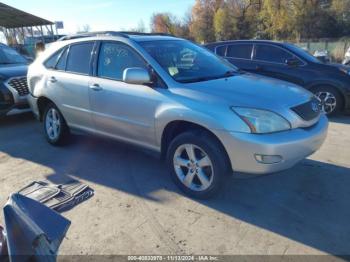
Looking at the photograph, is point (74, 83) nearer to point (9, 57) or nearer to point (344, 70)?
point (9, 57)

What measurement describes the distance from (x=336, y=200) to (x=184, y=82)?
6.72 feet

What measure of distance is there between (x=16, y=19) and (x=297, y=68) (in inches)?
989

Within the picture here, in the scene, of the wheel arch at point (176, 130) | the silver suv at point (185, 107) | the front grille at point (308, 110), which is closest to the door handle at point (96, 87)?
the silver suv at point (185, 107)

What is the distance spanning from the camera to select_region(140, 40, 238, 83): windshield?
386 cm

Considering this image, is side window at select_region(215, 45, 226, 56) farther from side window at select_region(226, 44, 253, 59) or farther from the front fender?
the front fender

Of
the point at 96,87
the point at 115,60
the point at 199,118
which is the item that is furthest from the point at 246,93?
the point at 96,87

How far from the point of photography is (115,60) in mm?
4223

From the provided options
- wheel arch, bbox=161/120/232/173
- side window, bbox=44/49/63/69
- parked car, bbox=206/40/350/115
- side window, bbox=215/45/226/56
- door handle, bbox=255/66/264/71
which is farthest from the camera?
side window, bbox=215/45/226/56

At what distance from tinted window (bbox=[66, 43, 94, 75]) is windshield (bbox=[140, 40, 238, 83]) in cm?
96

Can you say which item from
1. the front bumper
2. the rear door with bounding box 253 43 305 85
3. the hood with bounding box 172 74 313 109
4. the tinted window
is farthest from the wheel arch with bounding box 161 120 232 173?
the rear door with bounding box 253 43 305 85

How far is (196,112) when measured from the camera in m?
3.33

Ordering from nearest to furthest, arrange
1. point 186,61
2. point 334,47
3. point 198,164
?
point 198,164 < point 186,61 < point 334,47

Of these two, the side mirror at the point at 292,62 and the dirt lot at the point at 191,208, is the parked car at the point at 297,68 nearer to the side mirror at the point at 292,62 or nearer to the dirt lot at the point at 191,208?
the side mirror at the point at 292,62

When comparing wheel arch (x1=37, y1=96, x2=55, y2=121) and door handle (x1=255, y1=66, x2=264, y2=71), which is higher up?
door handle (x1=255, y1=66, x2=264, y2=71)
